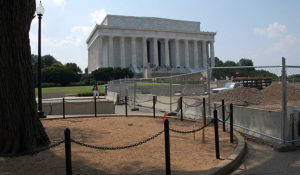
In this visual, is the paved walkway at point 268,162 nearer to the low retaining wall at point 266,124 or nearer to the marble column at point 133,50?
the low retaining wall at point 266,124

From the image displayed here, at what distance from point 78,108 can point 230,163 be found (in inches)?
441

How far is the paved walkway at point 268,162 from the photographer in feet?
16.8

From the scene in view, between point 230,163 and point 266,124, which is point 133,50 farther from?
point 230,163

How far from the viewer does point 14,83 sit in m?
6.12

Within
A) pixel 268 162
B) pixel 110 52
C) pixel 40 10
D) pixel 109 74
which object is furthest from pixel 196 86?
pixel 110 52

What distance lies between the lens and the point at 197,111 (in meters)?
11.3

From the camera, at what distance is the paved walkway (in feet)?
16.8

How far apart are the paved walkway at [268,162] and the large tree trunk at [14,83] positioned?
16.6ft

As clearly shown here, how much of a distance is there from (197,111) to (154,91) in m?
5.37

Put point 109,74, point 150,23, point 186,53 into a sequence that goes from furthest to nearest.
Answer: point 186,53 → point 150,23 → point 109,74

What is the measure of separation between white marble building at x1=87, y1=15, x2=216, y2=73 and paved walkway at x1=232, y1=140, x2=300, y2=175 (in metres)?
61.7

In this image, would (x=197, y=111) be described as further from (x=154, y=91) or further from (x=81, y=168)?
(x=81, y=168)

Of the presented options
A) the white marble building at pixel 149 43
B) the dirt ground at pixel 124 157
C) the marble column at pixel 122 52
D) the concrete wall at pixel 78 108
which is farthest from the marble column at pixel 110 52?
the dirt ground at pixel 124 157

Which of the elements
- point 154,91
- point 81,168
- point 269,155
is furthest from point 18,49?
point 154,91
